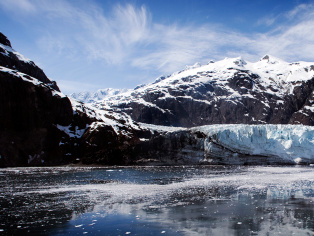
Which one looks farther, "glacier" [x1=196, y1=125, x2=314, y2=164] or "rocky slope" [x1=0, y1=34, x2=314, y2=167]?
"rocky slope" [x1=0, y1=34, x2=314, y2=167]

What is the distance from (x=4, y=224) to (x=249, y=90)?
173 meters

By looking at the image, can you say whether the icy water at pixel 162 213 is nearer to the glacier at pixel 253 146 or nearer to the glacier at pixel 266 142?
the glacier at pixel 266 142

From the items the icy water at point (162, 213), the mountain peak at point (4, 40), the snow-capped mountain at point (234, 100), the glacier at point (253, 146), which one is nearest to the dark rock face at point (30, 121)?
the mountain peak at point (4, 40)

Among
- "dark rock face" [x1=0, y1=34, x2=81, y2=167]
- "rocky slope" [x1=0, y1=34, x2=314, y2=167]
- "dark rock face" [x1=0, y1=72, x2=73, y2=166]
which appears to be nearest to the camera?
"rocky slope" [x1=0, y1=34, x2=314, y2=167]

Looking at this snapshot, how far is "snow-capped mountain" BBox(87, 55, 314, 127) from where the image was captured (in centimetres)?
16288

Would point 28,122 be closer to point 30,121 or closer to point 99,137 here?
point 30,121

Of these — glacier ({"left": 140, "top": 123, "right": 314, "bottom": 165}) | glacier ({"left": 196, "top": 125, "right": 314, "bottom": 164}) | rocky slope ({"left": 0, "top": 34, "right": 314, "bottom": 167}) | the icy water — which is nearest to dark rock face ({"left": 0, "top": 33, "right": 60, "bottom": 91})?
rocky slope ({"left": 0, "top": 34, "right": 314, "bottom": 167})

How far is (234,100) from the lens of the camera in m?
172

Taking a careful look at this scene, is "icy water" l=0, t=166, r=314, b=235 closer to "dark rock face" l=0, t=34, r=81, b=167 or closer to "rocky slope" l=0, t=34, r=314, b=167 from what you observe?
"rocky slope" l=0, t=34, r=314, b=167

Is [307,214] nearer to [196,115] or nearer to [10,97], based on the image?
[10,97]

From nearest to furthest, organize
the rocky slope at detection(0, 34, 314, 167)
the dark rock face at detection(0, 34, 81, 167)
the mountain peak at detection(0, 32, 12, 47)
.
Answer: the rocky slope at detection(0, 34, 314, 167) → the dark rock face at detection(0, 34, 81, 167) → the mountain peak at detection(0, 32, 12, 47)

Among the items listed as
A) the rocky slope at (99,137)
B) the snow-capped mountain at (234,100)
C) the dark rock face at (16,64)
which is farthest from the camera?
the snow-capped mountain at (234,100)

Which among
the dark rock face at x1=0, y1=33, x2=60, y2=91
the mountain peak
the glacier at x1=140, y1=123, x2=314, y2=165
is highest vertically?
the mountain peak

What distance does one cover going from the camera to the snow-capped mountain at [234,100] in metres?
163
